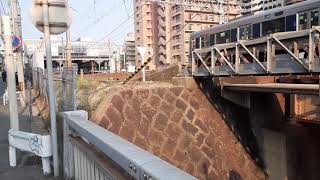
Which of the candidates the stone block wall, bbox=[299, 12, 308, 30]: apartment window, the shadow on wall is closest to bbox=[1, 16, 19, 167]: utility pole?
the stone block wall

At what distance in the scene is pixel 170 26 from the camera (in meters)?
69.9

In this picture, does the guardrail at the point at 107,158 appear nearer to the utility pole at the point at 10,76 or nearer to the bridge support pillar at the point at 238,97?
the utility pole at the point at 10,76

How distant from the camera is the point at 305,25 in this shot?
13.5 metres

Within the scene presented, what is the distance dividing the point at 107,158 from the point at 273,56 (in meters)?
8.08

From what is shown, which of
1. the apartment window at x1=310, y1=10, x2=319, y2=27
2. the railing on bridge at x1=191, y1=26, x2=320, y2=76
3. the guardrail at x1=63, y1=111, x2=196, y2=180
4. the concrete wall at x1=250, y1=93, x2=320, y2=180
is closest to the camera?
the guardrail at x1=63, y1=111, x2=196, y2=180

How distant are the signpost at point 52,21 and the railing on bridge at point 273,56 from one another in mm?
6238

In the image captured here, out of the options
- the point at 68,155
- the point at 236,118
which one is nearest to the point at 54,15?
the point at 68,155

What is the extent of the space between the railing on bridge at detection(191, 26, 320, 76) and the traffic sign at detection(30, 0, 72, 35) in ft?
20.3

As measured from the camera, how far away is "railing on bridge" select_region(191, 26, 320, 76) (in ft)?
28.5

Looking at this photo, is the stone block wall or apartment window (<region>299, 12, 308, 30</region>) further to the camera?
apartment window (<region>299, 12, 308, 30</region>)

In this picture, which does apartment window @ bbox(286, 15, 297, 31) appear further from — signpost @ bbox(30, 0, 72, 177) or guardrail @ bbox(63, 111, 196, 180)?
guardrail @ bbox(63, 111, 196, 180)

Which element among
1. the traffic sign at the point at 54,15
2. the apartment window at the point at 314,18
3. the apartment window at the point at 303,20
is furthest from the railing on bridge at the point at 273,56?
the traffic sign at the point at 54,15

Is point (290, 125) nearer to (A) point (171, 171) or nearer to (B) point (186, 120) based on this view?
(B) point (186, 120)

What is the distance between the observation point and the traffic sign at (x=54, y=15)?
5.02 meters
